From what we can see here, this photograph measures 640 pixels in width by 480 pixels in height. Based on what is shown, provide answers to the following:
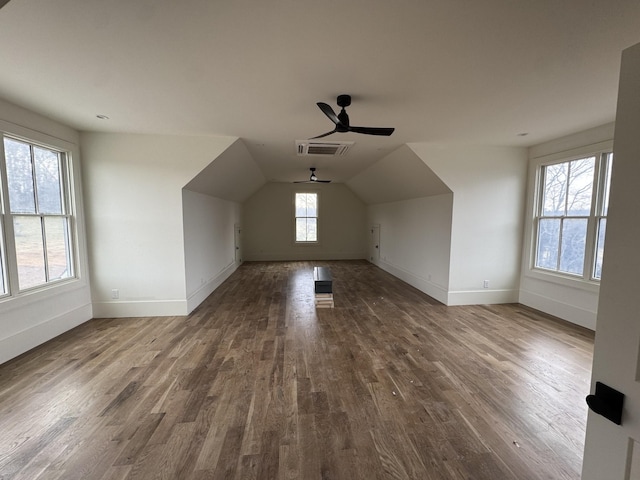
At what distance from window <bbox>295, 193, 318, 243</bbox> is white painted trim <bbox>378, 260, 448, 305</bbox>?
3.03m

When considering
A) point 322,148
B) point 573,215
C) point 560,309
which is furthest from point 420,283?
point 322,148

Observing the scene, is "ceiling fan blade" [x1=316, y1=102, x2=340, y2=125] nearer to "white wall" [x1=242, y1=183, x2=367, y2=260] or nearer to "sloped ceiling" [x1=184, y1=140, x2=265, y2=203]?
"sloped ceiling" [x1=184, y1=140, x2=265, y2=203]

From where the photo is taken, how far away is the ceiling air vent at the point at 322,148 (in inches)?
166

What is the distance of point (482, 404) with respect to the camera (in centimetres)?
221

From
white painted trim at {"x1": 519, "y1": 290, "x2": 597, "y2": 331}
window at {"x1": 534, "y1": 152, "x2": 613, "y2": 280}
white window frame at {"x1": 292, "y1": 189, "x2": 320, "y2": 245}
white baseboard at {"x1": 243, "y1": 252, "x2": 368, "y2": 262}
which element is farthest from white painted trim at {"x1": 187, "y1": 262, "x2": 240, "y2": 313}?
window at {"x1": 534, "y1": 152, "x2": 613, "y2": 280}

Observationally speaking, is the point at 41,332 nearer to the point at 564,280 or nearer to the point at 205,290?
the point at 205,290

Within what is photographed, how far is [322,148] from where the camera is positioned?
454 cm

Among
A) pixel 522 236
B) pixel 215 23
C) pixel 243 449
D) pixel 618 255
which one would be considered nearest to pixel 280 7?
pixel 215 23

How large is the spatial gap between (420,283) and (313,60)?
4711mm

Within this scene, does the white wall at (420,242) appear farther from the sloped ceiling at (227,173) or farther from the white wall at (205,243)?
the white wall at (205,243)

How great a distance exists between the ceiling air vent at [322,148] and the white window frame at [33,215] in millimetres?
3161

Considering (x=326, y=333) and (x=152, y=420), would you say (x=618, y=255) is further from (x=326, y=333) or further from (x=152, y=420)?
(x=326, y=333)

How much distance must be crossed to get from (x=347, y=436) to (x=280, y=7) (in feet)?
8.94

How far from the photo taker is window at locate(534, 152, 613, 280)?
142 inches
